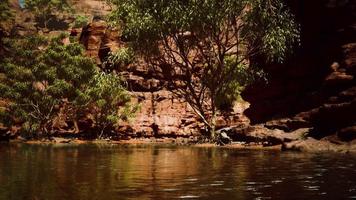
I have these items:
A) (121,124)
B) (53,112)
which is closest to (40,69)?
(53,112)

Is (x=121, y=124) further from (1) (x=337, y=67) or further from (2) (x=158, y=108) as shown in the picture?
(1) (x=337, y=67)

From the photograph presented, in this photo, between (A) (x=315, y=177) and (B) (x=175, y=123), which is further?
(B) (x=175, y=123)

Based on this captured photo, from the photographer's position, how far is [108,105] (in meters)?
61.5

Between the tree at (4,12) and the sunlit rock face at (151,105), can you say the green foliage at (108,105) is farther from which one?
the tree at (4,12)

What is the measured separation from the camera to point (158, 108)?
225 feet

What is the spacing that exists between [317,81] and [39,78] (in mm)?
35844

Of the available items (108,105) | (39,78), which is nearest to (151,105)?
(108,105)

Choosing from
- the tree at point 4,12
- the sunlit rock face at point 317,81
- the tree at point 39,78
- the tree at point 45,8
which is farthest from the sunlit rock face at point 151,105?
the tree at point 45,8

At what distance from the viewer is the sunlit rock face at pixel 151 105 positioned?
66.4 metres

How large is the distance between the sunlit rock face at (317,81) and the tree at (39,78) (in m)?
23.8

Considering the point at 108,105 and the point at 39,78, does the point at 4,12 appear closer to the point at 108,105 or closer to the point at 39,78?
the point at 39,78

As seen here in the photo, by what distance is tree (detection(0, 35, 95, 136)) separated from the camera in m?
55.9

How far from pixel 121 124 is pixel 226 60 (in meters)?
21.1

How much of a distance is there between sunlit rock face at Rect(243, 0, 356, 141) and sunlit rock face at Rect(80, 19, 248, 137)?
21.7 meters
